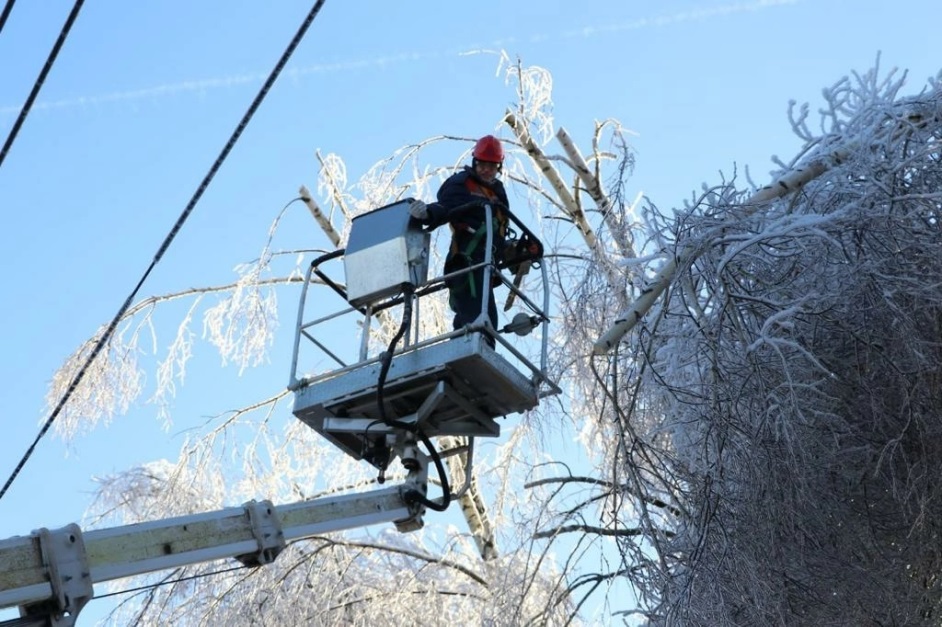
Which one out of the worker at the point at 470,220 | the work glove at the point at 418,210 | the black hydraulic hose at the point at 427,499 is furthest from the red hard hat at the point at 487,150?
the black hydraulic hose at the point at 427,499

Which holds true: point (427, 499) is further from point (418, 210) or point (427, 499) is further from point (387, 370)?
point (418, 210)

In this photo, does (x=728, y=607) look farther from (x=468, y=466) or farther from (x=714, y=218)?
(x=714, y=218)

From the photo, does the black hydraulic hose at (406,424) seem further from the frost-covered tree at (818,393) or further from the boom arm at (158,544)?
the frost-covered tree at (818,393)

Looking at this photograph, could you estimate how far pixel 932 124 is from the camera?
734cm

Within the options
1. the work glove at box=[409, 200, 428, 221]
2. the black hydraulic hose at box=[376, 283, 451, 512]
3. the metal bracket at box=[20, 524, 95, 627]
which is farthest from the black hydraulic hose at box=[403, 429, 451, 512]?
the metal bracket at box=[20, 524, 95, 627]

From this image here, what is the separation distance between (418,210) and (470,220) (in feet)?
1.14

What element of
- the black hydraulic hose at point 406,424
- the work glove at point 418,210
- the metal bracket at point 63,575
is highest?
the work glove at point 418,210

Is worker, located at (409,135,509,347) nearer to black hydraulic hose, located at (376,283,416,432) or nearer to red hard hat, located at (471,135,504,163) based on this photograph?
red hard hat, located at (471,135,504,163)

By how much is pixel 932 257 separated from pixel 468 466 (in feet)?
7.99

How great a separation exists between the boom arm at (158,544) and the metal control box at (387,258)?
938 millimetres

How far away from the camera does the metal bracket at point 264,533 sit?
6.21 m

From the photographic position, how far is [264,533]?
6.23 m

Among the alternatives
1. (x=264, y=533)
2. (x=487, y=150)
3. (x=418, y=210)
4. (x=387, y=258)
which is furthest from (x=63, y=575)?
(x=487, y=150)

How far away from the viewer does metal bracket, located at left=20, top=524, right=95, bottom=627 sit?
5.41m
